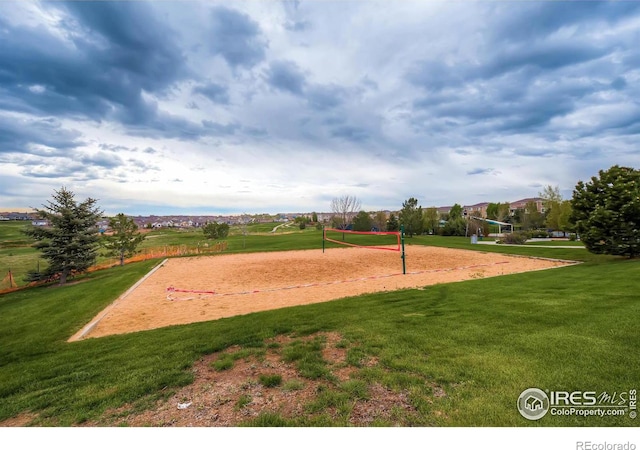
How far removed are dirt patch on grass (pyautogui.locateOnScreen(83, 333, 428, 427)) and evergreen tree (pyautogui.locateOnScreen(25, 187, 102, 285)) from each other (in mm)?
15885

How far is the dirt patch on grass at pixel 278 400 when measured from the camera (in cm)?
256

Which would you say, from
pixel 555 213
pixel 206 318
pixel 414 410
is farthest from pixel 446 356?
pixel 555 213

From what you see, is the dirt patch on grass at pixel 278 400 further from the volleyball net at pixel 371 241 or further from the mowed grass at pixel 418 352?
the volleyball net at pixel 371 241

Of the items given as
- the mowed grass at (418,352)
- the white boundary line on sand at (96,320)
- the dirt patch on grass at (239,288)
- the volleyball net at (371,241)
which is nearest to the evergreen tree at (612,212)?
the dirt patch on grass at (239,288)

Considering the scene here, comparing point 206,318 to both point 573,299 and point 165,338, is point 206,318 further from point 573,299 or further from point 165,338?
point 573,299

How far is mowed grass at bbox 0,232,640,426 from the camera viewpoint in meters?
2.77

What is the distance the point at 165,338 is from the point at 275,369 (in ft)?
9.80

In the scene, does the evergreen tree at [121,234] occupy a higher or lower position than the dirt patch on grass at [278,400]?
higher

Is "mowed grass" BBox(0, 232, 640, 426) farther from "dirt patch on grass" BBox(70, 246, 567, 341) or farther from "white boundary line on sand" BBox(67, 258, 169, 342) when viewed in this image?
"dirt patch on grass" BBox(70, 246, 567, 341)

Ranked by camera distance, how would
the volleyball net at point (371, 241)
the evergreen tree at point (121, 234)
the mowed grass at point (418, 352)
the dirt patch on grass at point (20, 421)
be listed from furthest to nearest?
the volleyball net at point (371, 241) < the evergreen tree at point (121, 234) < the dirt patch on grass at point (20, 421) < the mowed grass at point (418, 352)

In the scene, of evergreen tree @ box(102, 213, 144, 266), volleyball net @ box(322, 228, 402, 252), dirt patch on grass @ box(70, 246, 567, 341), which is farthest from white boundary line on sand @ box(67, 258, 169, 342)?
volleyball net @ box(322, 228, 402, 252)

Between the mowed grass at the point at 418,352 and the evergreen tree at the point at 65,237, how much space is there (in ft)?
28.5

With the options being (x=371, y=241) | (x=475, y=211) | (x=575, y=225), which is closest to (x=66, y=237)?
(x=575, y=225)
